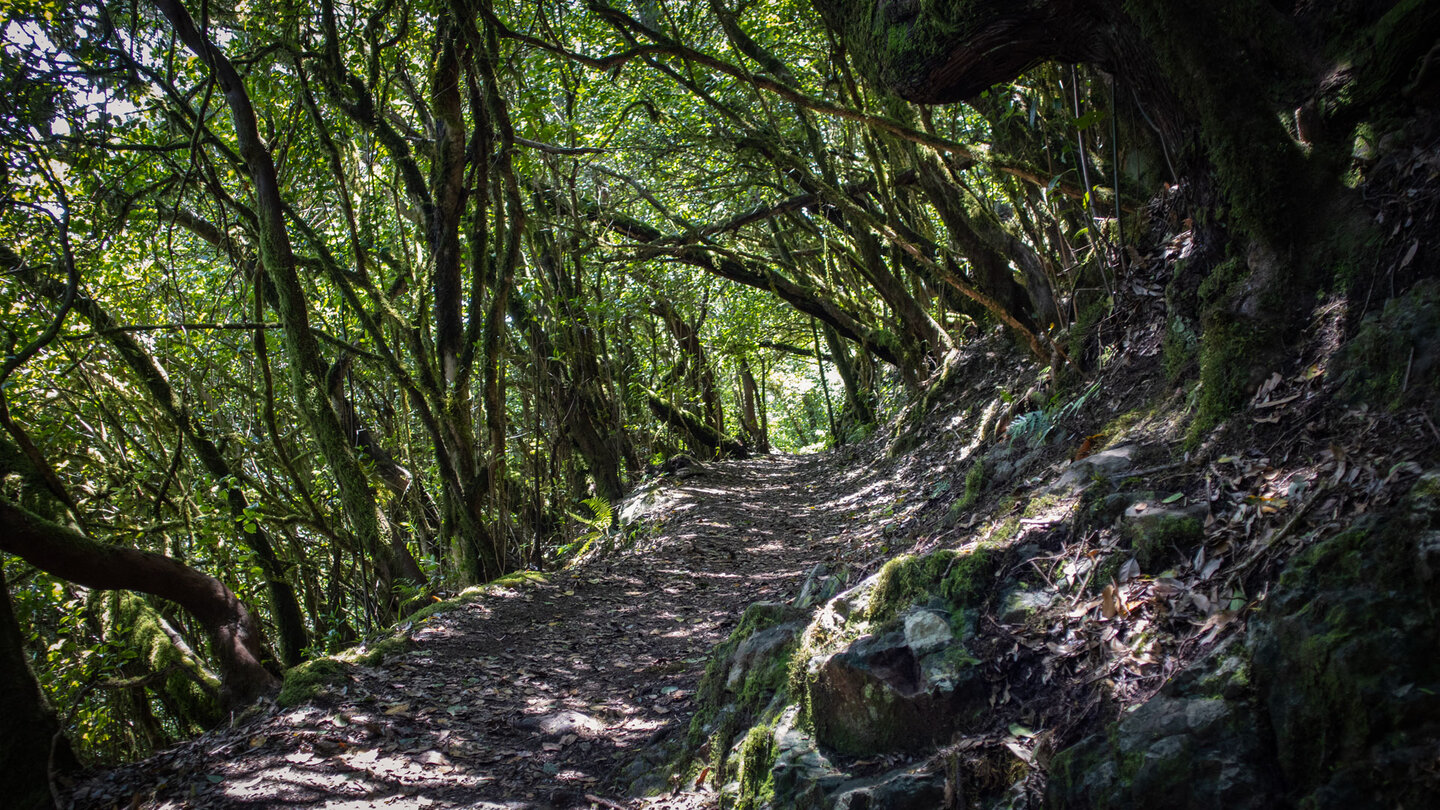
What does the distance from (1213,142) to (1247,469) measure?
143cm

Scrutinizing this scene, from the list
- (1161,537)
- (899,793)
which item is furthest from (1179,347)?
(899,793)

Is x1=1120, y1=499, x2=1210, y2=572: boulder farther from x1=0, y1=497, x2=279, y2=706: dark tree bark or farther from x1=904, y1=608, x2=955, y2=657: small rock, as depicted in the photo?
x1=0, y1=497, x2=279, y2=706: dark tree bark

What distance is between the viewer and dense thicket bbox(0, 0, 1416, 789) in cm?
515

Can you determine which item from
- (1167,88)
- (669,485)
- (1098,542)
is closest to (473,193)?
(669,485)

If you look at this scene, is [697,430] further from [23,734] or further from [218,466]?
[23,734]

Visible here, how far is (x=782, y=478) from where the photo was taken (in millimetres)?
14031

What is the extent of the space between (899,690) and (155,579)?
441 centimetres

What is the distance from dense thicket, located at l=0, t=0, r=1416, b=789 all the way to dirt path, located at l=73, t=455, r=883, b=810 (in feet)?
2.43

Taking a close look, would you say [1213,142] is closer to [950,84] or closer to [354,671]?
[950,84]

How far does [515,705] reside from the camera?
14.9ft

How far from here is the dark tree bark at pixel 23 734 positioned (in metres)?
3.24

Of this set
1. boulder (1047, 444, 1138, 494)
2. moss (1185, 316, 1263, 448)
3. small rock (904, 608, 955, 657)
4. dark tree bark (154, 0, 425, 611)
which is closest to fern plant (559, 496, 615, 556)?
dark tree bark (154, 0, 425, 611)

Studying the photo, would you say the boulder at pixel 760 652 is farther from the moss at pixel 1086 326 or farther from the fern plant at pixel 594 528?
the fern plant at pixel 594 528

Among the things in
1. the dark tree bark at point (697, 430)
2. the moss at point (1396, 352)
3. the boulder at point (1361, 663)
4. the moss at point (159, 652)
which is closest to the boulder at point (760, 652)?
the boulder at point (1361, 663)
